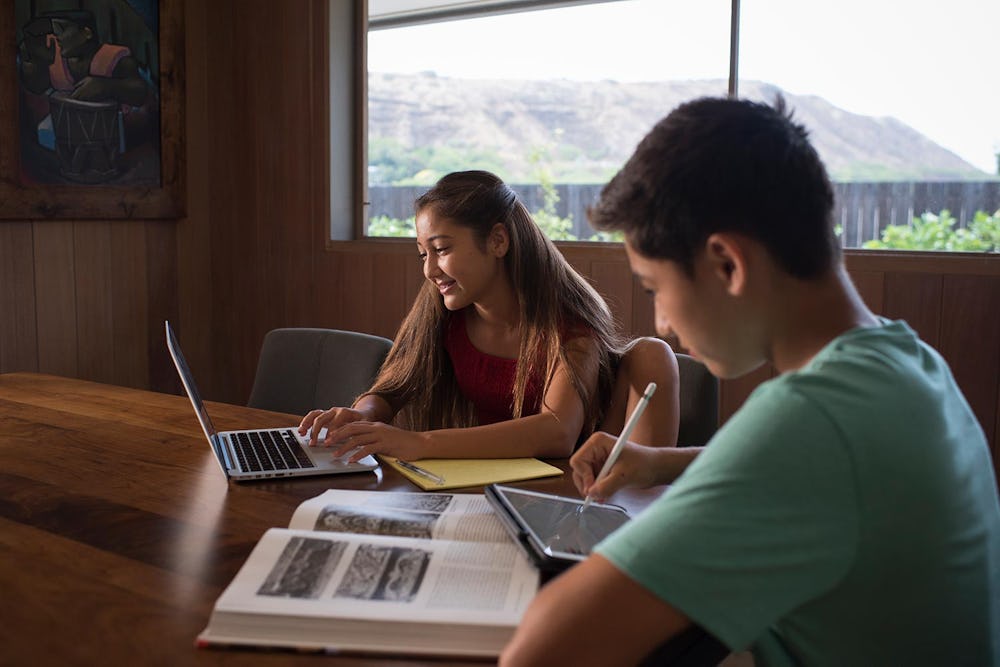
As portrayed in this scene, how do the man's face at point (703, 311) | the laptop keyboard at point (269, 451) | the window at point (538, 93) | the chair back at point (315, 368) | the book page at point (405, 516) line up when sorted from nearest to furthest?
the man's face at point (703, 311) < the book page at point (405, 516) < the laptop keyboard at point (269, 451) < the chair back at point (315, 368) < the window at point (538, 93)

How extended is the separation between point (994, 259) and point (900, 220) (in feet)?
0.97

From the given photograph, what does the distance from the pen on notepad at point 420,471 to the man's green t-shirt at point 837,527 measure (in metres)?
0.70

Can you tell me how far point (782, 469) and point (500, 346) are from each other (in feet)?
4.35

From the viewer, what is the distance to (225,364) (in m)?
3.84

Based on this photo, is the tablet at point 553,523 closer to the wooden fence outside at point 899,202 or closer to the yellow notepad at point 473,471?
the yellow notepad at point 473,471

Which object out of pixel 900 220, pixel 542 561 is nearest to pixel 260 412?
pixel 542 561

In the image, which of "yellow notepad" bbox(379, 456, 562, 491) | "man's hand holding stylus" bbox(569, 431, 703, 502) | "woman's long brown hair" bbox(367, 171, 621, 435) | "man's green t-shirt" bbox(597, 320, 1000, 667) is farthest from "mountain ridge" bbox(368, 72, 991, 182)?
"man's green t-shirt" bbox(597, 320, 1000, 667)

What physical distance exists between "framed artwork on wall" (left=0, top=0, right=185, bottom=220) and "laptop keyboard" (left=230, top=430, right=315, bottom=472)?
1.76 metres

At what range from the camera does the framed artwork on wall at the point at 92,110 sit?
9.80ft

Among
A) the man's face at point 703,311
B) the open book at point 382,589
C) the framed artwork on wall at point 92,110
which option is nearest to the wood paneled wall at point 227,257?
the framed artwork on wall at point 92,110

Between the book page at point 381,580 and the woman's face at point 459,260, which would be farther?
the woman's face at point 459,260

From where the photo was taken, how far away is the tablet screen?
109cm

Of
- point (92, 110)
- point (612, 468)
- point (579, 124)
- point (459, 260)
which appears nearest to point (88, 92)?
point (92, 110)

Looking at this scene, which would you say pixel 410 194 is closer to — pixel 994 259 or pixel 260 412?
pixel 260 412
